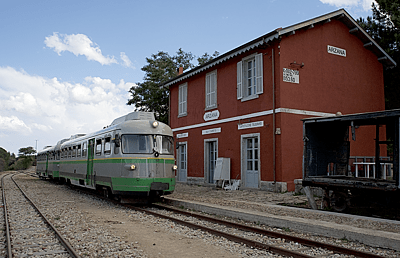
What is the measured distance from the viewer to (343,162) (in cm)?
1141

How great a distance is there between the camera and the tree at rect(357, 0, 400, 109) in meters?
19.9

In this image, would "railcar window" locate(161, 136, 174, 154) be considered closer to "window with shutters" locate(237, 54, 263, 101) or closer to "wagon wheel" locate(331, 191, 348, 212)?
"window with shutters" locate(237, 54, 263, 101)

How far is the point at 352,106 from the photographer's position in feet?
54.9

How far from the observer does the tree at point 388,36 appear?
65.4 feet

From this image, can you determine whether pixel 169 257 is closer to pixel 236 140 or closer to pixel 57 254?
pixel 57 254

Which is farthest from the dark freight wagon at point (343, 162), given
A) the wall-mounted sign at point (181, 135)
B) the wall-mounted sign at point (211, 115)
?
the wall-mounted sign at point (181, 135)

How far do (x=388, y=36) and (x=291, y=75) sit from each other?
9.56 m

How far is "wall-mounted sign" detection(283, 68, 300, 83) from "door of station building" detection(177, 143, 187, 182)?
8105mm

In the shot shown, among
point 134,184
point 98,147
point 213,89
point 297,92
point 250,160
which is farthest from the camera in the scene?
point 213,89

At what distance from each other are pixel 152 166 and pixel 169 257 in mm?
5990

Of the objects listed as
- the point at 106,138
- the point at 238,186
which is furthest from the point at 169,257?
the point at 238,186

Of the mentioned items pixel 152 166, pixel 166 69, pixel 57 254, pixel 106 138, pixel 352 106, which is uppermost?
pixel 166 69

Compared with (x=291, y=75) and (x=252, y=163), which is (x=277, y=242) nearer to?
(x=252, y=163)

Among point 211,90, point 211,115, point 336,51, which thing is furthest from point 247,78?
point 336,51
